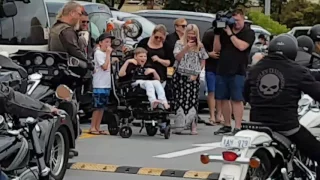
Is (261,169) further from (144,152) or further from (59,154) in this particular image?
(144,152)

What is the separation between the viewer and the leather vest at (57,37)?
1106 centimetres

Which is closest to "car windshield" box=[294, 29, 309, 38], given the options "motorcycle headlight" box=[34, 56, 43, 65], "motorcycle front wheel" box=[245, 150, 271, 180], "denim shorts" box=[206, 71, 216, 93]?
"denim shorts" box=[206, 71, 216, 93]

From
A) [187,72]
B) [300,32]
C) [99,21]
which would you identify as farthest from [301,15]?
[187,72]

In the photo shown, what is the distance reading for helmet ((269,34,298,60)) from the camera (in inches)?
293

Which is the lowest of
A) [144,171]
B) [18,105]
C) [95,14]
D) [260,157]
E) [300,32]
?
[300,32]

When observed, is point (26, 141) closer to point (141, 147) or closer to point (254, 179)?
point (254, 179)

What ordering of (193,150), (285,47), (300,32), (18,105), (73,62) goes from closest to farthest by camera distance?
(18,105), (285,47), (73,62), (193,150), (300,32)

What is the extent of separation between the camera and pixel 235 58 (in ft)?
42.9

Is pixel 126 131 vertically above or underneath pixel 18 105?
underneath

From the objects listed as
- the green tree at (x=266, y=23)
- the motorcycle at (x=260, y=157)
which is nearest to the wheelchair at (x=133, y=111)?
the motorcycle at (x=260, y=157)

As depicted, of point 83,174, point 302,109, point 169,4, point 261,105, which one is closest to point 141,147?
point 83,174

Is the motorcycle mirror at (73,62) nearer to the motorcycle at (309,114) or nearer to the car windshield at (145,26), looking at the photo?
the motorcycle at (309,114)

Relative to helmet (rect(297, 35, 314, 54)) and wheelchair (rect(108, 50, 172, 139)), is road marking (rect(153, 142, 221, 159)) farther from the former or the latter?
helmet (rect(297, 35, 314, 54))

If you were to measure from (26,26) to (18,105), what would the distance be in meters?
6.49
